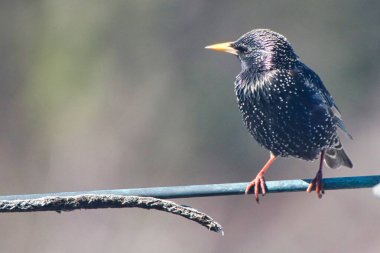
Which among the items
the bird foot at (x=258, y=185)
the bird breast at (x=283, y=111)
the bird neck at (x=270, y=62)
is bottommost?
the bird foot at (x=258, y=185)

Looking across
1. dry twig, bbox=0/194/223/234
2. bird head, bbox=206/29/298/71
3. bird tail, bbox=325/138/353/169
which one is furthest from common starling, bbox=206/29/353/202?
dry twig, bbox=0/194/223/234

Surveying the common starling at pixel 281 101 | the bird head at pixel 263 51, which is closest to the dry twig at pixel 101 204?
the common starling at pixel 281 101

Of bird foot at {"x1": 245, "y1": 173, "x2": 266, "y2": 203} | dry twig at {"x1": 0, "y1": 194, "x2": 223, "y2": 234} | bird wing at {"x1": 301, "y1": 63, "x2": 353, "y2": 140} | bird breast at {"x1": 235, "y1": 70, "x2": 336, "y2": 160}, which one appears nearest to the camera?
dry twig at {"x1": 0, "y1": 194, "x2": 223, "y2": 234}

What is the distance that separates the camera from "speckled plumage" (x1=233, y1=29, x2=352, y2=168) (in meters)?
4.68

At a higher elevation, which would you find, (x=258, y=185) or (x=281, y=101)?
(x=281, y=101)

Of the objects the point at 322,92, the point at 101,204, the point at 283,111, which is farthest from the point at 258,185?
the point at 101,204

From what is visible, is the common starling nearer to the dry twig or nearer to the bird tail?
the bird tail

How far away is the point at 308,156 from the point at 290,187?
1730 mm

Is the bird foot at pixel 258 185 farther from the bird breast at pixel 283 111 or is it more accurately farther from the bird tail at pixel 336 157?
the bird tail at pixel 336 157

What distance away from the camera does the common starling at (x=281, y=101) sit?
184 inches

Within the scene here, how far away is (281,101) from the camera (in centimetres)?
466

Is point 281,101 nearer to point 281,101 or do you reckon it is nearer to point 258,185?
point 281,101

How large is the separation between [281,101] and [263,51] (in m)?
0.36

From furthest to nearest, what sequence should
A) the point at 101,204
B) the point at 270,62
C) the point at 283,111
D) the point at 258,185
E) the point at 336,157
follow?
the point at 336,157
the point at 270,62
the point at 283,111
the point at 258,185
the point at 101,204
